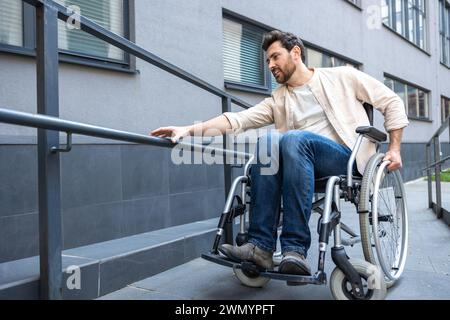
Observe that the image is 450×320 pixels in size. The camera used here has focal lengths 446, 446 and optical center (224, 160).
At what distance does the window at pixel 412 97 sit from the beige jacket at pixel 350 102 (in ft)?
28.9

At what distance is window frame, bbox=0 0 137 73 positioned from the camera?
2.85 metres

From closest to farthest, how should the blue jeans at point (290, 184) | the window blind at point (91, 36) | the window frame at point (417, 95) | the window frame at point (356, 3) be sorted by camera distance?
1. the blue jeans at point (290, 184)
2. the window blind at point (91, 36)
3. the window frame at point (356, 3)
4. the window frame at point (417, 95)

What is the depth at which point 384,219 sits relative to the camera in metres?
2.03

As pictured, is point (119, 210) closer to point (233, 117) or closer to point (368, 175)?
point (233, 117)

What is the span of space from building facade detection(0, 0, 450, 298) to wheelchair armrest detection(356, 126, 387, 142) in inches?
49.1

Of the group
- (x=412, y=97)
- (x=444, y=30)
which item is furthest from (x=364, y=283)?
(x=444, y=30)

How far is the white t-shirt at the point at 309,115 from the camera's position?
215 centimetres

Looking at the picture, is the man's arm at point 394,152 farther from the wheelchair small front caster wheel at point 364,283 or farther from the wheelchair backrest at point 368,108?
the wheelchair small front caster wheel at point 364,283

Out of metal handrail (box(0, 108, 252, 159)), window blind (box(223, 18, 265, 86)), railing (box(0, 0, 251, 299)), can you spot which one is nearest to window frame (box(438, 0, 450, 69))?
window blind (box(223, 18, 265, 86))

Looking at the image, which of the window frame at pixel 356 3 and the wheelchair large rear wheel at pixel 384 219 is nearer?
the wheelchair large rear wheel at pixel 384 219

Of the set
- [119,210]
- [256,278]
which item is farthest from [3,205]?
[256,278]

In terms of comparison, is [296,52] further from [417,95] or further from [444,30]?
[444,30]

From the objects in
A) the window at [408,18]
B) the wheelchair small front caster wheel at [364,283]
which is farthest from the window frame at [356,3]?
the wheelchair small front caster wheel at [364,283]

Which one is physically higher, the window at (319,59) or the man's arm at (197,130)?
the window at (319,59)
